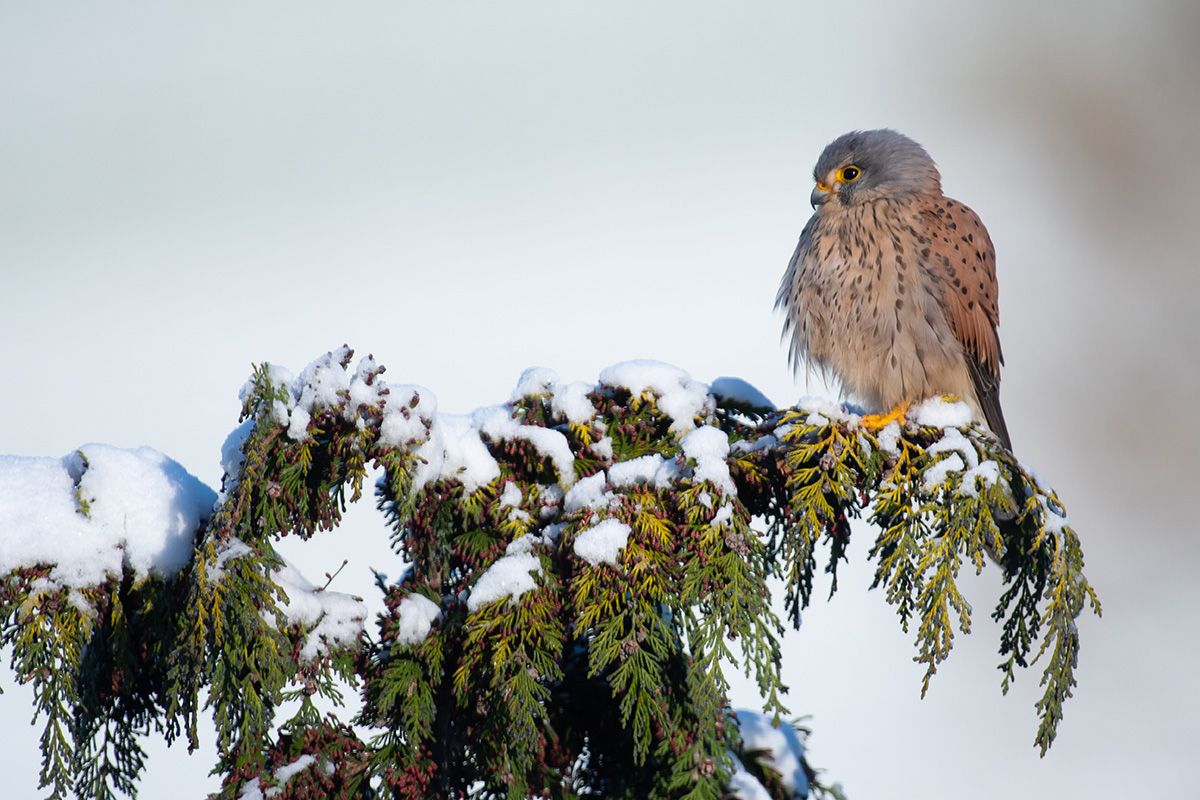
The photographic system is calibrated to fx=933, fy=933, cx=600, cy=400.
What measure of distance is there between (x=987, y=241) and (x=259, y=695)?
3040 mm

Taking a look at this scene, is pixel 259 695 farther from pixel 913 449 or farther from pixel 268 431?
pixel 913 449

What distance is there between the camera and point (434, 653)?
174 cm

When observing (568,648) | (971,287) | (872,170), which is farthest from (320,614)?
(872,170)

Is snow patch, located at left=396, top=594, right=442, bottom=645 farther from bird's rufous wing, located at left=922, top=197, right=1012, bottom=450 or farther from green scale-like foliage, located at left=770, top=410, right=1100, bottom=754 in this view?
bird's rufous wing, located at left=922, top=197, right=1012, bottom=450

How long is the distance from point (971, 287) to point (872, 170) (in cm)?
60

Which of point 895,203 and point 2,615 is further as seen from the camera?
point 895,203

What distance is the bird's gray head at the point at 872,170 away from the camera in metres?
3.50

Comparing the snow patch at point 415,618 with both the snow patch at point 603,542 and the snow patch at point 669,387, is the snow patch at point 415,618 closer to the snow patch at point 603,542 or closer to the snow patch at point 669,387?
the snow patch at point 603,542

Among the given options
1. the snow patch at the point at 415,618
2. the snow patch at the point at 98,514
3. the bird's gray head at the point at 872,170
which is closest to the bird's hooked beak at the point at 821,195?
the bird's gray head at the point at 872,170

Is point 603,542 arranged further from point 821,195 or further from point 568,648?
point 821,195

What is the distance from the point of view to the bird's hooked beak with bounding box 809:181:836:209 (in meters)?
3.58

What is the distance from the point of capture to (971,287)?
3314 mm

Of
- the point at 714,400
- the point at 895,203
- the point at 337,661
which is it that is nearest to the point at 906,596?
the point at 714,400

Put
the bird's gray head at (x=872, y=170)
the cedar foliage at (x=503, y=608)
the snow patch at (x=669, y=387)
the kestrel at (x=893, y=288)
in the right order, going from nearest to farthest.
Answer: the cedar foliage at (x=503, y=608)
the snow patch at (x=669, y=387)
the kestrel at (x=893, y=288)
the bird's gray head at (x=872, y=170)
